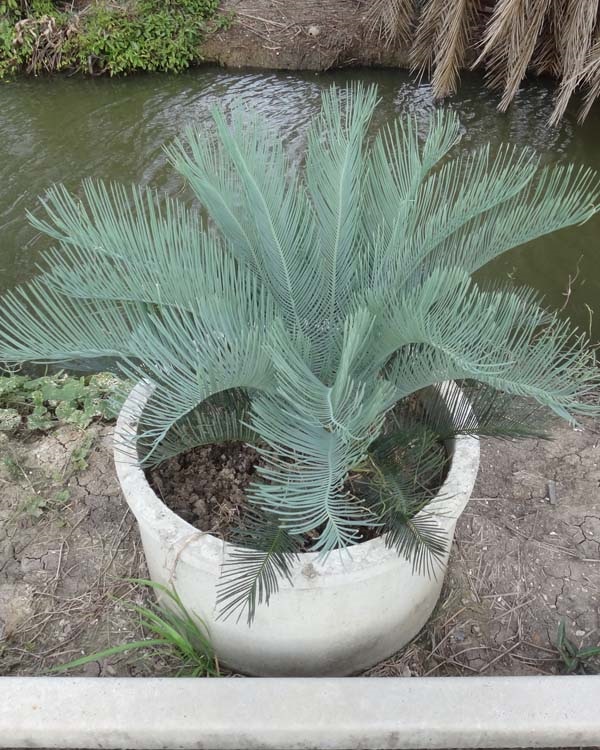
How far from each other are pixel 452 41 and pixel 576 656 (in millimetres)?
3555

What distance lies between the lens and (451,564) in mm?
1625

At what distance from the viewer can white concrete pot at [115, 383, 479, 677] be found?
1.10 meters

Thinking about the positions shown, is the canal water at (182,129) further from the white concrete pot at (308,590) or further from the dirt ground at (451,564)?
the white concrete pot at (308,590)

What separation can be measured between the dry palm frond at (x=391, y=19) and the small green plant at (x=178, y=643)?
13.2 ft

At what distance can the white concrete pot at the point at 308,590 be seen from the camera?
110cm

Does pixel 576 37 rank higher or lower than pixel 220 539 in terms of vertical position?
higher

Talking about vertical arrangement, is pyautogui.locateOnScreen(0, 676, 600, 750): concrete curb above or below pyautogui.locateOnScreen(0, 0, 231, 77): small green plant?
below

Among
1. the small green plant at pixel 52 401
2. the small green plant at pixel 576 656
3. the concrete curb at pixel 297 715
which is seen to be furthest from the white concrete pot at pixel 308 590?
the small green plant at pixel 52 401

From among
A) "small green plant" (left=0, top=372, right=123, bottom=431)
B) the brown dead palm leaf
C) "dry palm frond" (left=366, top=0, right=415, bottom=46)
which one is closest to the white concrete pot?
"small green plant" (left=0, top=372, right=123, bottom=431)

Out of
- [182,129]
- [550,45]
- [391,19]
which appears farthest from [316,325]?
[550,45]

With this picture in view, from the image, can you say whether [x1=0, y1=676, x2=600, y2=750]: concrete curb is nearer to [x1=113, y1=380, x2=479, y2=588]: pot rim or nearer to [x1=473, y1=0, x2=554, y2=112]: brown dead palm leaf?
[x1=113, y1=380, x2=479, y2=588]: pot rim

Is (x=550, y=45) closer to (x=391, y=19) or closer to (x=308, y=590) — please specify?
(x=391, y=19)

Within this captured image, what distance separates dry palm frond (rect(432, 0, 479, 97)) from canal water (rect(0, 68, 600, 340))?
14.5 inches

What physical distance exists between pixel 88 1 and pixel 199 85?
133 cm
